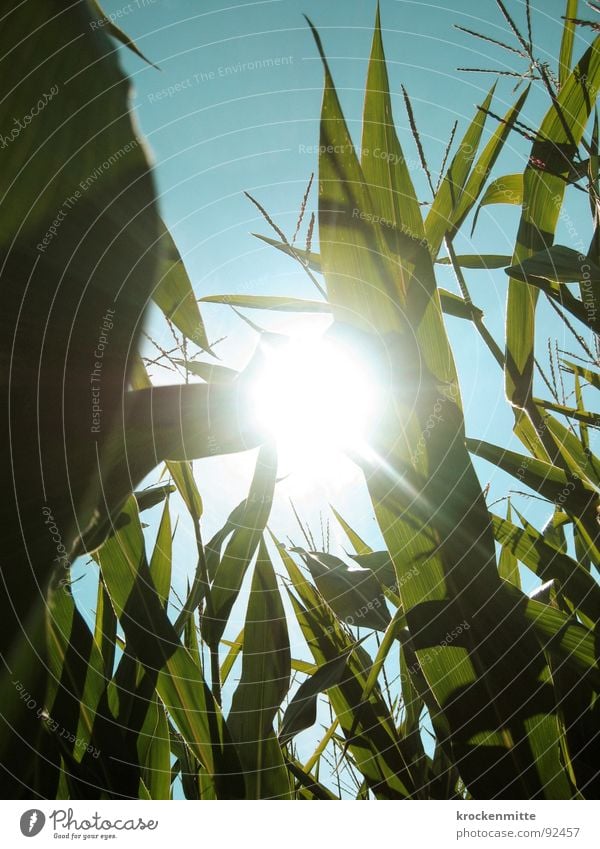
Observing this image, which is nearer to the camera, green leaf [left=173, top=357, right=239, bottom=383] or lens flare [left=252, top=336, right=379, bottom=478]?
lens flare [left=252, top=336, right=379, bottom=478]

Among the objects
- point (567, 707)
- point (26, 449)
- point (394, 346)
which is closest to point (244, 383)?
point (394, 346)

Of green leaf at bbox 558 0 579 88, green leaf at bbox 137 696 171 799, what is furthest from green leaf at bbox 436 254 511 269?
green leaf at bbox 137 696 171 799

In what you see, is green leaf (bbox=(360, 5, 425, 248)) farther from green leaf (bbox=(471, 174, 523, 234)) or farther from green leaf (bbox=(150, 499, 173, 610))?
green leaf (bbox=(150, 499, 173, 610))

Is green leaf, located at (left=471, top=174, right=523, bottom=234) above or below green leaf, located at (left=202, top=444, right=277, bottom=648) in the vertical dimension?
above

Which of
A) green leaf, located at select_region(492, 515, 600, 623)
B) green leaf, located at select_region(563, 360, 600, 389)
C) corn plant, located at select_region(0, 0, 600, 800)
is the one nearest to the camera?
corn plant, located at select_region(0, 0, 600, 800)

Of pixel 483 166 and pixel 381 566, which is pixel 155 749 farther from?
pixel 483 166

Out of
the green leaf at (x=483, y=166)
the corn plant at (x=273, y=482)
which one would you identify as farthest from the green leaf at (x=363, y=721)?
the green leaf at (x=483, y=166)

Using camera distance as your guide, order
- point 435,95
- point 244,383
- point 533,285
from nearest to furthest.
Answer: point 244,383 < point 533,285 < point 435,95

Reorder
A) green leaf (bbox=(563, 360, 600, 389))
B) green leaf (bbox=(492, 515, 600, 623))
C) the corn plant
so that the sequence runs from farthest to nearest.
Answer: green leaf (bbox=(563, 360, 600, 389)) → green leaf (bbox=(492, 515, 600, 623)) → the corn plant

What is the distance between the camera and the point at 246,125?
2.06 feet

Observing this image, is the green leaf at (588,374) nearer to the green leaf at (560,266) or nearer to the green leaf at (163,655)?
the green leaf at (560,266)
